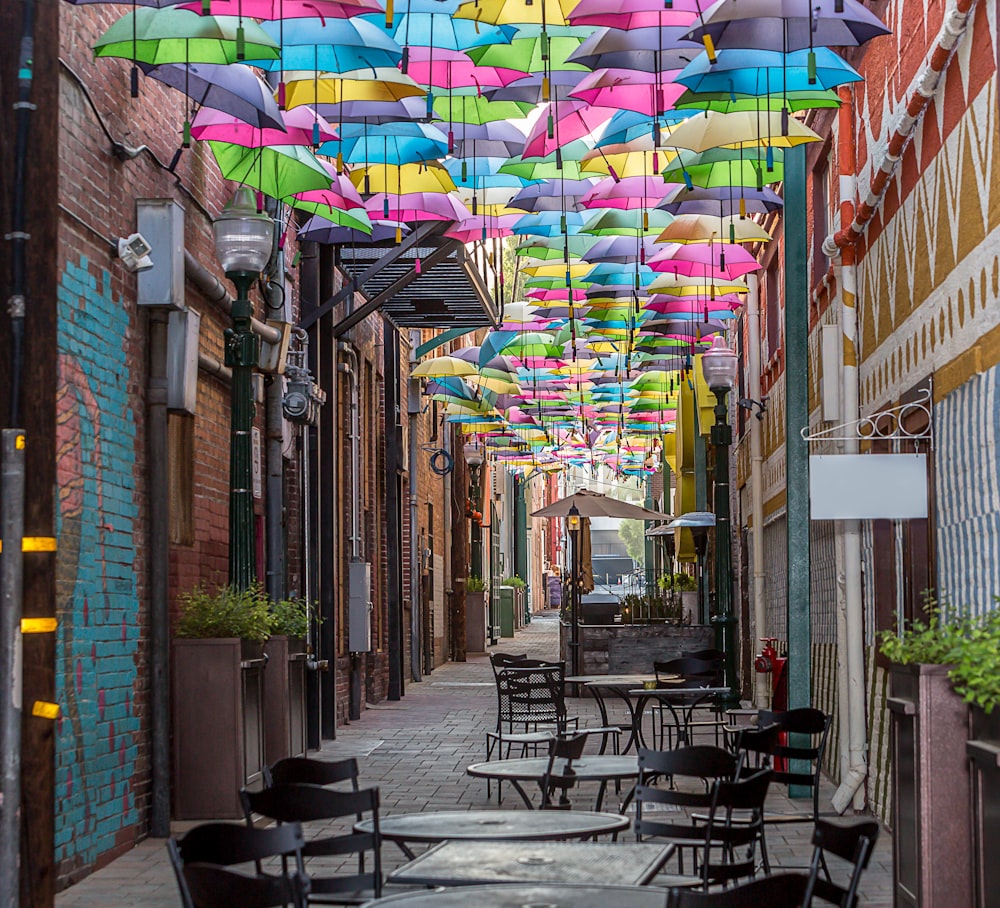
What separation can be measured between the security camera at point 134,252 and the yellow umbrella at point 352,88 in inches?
47.2

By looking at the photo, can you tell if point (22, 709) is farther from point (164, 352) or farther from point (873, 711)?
point (873, 711)

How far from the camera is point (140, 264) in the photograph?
9.05m

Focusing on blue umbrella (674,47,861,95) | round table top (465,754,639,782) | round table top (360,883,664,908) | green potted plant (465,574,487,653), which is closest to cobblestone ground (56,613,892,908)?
round table top (465,754,639,782)

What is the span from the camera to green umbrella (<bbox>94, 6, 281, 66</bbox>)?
24.7ft

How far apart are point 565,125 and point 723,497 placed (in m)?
5.98

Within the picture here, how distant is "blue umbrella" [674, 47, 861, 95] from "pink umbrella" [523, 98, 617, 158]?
1906 millimetres

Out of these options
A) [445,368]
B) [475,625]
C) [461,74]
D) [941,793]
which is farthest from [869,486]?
[475,625]

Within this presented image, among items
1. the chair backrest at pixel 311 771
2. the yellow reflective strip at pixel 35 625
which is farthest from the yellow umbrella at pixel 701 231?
the yellow reflective strip at pixel 35 625

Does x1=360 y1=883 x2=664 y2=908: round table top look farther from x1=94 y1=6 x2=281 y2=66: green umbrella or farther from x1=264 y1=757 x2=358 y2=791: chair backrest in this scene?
x1=94 y1=6 x2=281 y2=66: green umbrella

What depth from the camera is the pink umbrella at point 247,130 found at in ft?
31.8

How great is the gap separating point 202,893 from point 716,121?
689 cm

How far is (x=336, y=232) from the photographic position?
1435cm

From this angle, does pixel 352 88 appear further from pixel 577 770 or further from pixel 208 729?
pixel 577 770

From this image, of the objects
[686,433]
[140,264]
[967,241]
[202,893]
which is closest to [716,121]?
[967,241]
